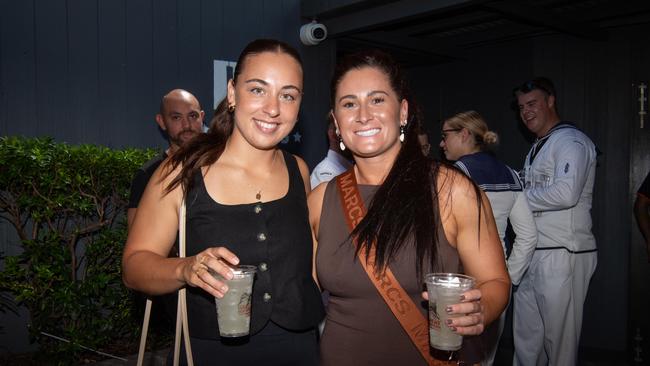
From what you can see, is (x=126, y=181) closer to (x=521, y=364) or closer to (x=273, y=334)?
(x=273, y=334)

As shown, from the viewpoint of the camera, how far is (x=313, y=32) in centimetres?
628

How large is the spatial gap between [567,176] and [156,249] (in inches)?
132

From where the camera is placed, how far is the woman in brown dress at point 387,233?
187 centimetres

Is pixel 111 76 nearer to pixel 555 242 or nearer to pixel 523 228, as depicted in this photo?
pixel 523 228

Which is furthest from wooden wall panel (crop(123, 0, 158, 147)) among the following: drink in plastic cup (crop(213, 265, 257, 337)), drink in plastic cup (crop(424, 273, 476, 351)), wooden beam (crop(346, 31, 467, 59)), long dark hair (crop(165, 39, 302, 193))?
drink in plastic cup (crop(424, 273, 476, 351))

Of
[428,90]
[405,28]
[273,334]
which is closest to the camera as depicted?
[273,334]

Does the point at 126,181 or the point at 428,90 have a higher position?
the point at 428,90

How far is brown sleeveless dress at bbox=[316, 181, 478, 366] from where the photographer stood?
6.18 feet

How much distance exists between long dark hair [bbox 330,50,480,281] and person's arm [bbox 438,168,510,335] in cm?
5

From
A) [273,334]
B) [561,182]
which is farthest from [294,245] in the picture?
[561,182]

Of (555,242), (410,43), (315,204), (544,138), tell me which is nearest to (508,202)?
(555,242)

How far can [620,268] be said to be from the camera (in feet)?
19.4

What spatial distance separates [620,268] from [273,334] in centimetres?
551

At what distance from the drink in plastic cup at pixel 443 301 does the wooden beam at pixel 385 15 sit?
3761 mm
